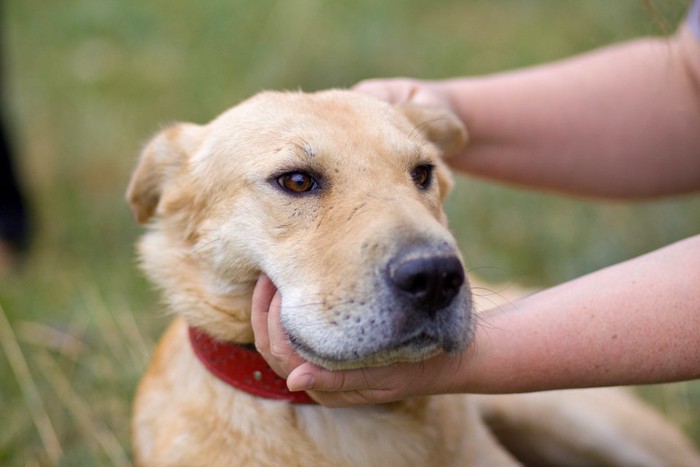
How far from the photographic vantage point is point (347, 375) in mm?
2398

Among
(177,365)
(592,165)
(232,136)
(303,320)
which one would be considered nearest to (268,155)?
(232,136)

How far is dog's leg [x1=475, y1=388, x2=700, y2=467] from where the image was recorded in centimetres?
375

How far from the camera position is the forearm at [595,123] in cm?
375

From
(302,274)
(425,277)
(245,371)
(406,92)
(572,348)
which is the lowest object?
(245,371)

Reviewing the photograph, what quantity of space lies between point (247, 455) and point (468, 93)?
1869 millimetres

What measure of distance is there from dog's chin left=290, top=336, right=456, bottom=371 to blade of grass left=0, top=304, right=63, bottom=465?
1728 millimetres

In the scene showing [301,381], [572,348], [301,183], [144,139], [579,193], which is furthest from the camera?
[144,139]

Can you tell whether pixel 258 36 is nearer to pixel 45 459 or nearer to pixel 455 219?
pixel 455 219

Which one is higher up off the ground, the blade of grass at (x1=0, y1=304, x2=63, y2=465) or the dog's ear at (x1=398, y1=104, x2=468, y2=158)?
the dog's ear at (x1=398, y1=104, x2=468, y2=158)

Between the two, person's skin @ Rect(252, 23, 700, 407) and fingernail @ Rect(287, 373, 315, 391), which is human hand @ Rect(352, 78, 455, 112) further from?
fingernail @ Rect(287, 373, 315, 391)

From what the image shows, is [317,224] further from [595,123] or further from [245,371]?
[595,123]

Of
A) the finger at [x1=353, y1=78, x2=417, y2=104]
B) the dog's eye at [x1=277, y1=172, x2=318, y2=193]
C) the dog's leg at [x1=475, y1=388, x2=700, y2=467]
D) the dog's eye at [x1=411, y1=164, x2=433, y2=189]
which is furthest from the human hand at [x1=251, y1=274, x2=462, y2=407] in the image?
the dog's leg at [x1=475, y1=388, x2=700, y2=467]

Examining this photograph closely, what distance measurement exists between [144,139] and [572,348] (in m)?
4.74

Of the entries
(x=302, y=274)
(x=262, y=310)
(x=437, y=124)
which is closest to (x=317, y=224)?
(x=302, y=274)
